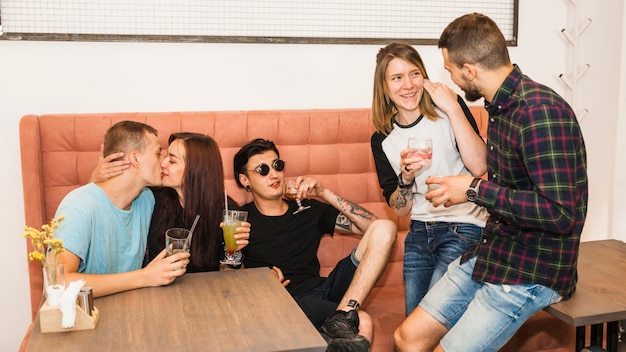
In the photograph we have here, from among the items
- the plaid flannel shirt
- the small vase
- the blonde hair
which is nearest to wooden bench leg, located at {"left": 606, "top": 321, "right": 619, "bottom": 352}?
the plaid flannel shirt

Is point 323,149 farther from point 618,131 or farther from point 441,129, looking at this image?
point 618,131

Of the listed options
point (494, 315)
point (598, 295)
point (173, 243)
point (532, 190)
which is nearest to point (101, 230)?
point (173, 243)

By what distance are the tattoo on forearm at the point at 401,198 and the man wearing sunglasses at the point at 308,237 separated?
0.14 meters

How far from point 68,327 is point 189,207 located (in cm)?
92

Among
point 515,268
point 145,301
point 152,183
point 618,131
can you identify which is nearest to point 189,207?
point 152,183

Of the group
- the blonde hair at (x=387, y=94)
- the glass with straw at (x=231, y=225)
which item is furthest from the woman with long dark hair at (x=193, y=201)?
the blonde hair at (x=387, y=94)

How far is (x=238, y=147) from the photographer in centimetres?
329

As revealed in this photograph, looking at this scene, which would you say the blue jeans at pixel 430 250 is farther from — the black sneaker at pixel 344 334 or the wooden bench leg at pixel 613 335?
the wooden bench leg at pixel 613 335

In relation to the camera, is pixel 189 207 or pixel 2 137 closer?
pixel 189 207

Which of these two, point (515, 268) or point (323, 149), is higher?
point (323, 149)

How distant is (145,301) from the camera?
224cm

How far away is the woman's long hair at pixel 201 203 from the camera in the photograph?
2809 millimetres

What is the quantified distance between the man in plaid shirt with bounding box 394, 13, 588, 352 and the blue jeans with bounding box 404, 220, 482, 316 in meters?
0.28

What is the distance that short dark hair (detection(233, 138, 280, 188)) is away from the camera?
10.5ft
